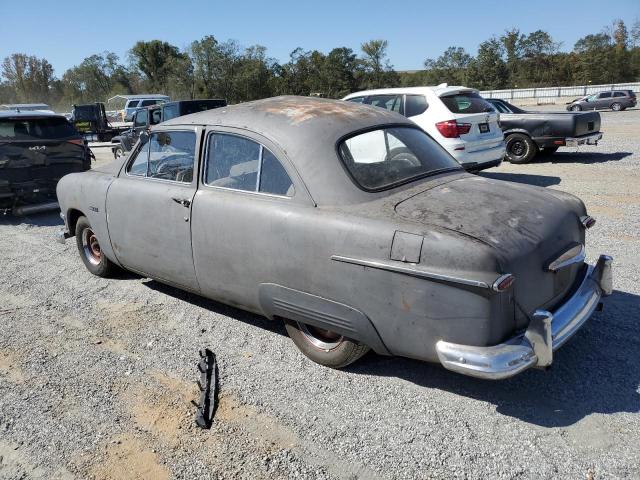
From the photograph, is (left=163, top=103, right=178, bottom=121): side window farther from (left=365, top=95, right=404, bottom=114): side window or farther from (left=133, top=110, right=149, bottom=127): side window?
(left=365, top=95, right=404, bottom=114): side window

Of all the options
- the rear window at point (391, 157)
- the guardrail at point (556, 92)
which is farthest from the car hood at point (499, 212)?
the guardrail at point (556, 92)

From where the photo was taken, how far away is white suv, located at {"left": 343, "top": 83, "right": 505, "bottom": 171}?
8.31 m

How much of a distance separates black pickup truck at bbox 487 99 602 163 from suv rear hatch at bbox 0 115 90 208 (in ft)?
29.4

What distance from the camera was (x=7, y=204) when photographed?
7.98 m

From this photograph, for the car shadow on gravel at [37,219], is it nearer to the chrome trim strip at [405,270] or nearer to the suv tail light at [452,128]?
the suv tail light at [452,128]

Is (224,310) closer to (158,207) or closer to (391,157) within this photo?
(158,207)

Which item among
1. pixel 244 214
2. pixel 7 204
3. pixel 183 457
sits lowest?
pixel 183 457

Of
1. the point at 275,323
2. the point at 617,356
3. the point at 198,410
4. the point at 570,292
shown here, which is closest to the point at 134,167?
the point at 275,323

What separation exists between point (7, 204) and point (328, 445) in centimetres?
746

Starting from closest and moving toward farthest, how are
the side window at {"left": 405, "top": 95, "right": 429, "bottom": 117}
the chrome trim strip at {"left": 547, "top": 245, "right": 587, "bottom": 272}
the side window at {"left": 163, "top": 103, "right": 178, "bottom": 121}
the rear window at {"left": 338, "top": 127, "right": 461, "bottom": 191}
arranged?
the chrome trim strip at {"left": 547, "top": 245, "right": 587, "bottom": 272} < the rear window at {"left": 338, "top": 127, "right": 461, "bottom": 191} < the side window at {"left": 405, "top": 95, "right": 429, "bottom": 117} < the side window at {"left": 163, "top": 103, "right": 178, "bottom": 121}

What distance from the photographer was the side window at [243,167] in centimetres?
345

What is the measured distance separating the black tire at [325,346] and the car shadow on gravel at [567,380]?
171 millimetres

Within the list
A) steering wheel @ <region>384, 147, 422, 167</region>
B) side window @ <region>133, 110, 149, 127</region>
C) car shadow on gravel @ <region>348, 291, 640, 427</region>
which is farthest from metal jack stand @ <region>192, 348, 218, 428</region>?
side window @ <region>133, 110, 149, 127</region>

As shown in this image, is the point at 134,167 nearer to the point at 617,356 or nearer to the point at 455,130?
the point at 617,356
